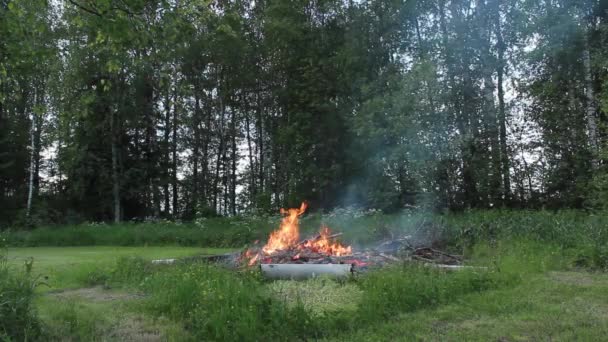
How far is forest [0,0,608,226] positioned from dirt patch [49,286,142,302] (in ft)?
20.6

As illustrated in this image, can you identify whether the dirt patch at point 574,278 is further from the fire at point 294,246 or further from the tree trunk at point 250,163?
the tree trunk at point 250,163

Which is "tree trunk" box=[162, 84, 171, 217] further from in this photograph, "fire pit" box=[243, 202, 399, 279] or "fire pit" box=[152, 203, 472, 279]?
"fire pit" box=[152, 203, 472, 279]

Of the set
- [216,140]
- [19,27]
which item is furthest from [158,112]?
[19,27]

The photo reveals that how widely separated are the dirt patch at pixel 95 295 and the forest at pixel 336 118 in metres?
6.27

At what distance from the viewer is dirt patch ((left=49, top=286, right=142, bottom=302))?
6168mm

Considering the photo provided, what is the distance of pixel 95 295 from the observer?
649 cm

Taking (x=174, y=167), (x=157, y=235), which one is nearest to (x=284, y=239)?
(x=157, y=235)

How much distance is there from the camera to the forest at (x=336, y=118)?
56.4 ft

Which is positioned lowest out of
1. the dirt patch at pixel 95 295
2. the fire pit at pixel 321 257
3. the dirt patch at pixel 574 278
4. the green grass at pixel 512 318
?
the green grass at pixel 512 318

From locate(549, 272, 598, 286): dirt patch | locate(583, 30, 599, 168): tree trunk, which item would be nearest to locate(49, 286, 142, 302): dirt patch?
locate(549, 272, 598, 286): dirt patch

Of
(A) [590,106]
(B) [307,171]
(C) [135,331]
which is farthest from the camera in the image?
(B) [307,171]

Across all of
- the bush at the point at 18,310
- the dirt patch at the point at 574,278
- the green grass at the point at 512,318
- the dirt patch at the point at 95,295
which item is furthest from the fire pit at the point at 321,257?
the bush at the point at 18,310

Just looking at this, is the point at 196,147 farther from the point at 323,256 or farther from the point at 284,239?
the point at 323,256

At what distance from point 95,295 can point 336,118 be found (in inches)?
675
